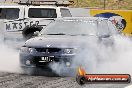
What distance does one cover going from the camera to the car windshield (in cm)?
1170

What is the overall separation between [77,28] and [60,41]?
132 cm

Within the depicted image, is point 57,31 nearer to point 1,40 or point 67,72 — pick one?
point 67,72

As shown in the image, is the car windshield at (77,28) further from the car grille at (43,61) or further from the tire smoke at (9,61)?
the car grille at (43,61)

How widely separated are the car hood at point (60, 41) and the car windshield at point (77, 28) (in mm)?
465

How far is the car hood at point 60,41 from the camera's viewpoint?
1048 cm

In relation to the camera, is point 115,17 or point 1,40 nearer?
point 1,40

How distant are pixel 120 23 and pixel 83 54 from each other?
1672 centimetres

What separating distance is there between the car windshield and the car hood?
47 centimetres

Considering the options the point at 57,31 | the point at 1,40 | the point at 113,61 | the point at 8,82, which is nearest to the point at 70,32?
the point at 57,31

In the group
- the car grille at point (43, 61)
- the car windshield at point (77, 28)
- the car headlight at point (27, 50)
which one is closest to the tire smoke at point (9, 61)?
the car headlight at point (27, 50)

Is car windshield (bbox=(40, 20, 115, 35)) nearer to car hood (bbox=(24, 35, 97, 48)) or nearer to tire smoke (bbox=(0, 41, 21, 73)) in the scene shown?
car hood (bbox=(24, 35, 97, 48))

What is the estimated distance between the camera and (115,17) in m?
27.0

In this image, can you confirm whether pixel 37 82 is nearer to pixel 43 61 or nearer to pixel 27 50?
pixel 43 61

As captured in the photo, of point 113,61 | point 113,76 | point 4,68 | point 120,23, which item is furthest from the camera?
point 120,23
